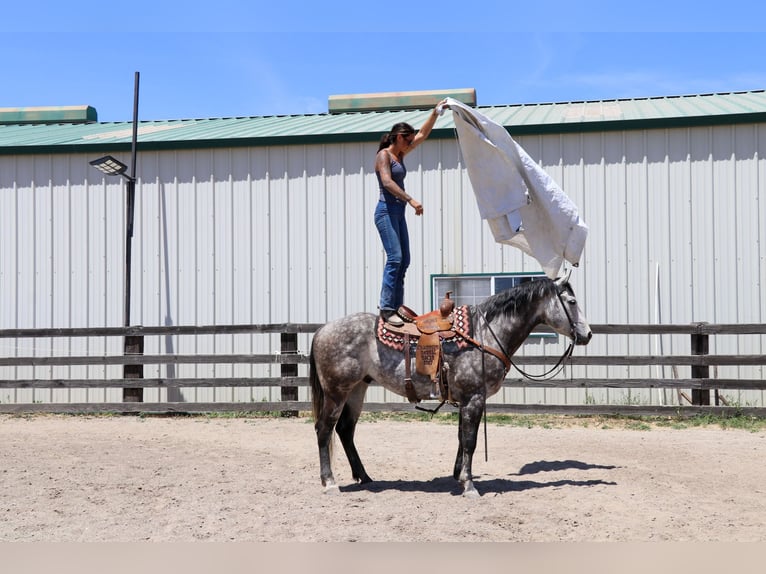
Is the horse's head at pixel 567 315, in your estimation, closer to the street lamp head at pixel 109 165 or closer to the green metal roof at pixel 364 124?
the green metal roof at pixel 364 124

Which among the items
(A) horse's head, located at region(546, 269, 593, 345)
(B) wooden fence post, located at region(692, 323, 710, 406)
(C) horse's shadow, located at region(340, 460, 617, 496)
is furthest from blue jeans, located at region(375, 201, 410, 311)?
(B) wooden fence post, located at region(692, 323, 710, 406)

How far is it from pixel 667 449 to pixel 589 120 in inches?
245

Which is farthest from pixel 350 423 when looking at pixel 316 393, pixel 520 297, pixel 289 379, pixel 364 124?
pixel 364 124

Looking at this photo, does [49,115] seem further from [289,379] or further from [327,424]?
[327,424]

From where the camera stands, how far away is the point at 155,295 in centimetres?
1353

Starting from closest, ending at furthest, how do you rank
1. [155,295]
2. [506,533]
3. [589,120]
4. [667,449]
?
[506,533]
[667,449]
[589,120]
[155,295]

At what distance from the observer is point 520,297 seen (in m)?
6.73

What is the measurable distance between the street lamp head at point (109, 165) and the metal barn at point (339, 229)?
27.3 inches

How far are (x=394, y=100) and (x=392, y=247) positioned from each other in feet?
34.8

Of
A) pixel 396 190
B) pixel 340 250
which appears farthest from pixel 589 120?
pixel 396 190

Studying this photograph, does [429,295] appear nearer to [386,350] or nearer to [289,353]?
[289,353]

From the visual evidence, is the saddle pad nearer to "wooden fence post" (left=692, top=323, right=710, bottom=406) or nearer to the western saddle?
the western saddle

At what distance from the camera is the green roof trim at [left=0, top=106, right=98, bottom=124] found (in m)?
18.5

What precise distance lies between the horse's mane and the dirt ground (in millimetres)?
1572
